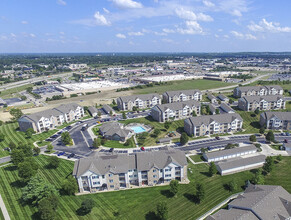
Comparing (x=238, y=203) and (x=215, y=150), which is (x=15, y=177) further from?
(x=215, y=150)

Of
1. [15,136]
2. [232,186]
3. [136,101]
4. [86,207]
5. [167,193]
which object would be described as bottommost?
[167,193]

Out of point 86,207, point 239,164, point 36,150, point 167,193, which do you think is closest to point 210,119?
point 239,164

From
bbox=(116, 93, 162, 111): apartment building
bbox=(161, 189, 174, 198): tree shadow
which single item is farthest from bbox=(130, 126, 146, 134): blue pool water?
Result: bbox=(161, 189, 174, 198): tree shadow

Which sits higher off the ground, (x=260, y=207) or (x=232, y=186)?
(x=260, y=207)

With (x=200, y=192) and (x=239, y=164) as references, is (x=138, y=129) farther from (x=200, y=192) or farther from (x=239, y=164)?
(x=200, y=192)

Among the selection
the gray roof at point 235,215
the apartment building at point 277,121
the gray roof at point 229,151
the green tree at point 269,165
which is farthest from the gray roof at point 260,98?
the gray roof at point 235,215
